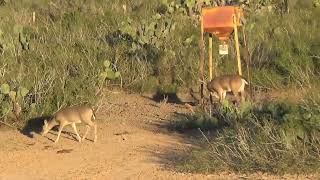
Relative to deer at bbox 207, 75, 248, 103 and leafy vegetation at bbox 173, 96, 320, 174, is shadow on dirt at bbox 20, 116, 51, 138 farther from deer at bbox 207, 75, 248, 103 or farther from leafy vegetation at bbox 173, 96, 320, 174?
leafy vegetation at bbox 173, 96, 320, 174

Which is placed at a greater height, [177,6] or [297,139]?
[177,6]

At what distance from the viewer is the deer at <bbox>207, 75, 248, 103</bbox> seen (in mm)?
11430

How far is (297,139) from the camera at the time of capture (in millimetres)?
7609

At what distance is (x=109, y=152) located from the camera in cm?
906

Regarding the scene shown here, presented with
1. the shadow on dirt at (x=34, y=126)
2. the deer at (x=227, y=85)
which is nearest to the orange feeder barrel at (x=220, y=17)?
the deer at (x=227, y=85)

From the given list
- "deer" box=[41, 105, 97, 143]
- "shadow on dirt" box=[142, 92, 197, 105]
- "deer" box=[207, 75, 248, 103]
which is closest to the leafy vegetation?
"deer" box=[41, 105, 97, 143]

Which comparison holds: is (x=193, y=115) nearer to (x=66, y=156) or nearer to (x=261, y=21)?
(x=66, y=156)

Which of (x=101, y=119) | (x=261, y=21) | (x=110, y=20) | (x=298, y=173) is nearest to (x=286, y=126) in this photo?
(x=298, y=173)

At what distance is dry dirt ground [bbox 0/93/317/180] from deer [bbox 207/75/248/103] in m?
0.70

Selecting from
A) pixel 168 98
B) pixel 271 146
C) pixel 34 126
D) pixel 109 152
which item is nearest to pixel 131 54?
pixel 168 98

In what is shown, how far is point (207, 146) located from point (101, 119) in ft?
9.92

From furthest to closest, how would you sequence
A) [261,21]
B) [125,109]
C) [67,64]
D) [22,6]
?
1. [22,6]
2. [261,21]
3. [67,64]
4. [125,109]

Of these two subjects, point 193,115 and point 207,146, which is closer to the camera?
point 207,146

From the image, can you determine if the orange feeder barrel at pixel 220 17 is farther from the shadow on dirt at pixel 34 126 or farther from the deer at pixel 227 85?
the shadow on dirt at pixel 34 126
